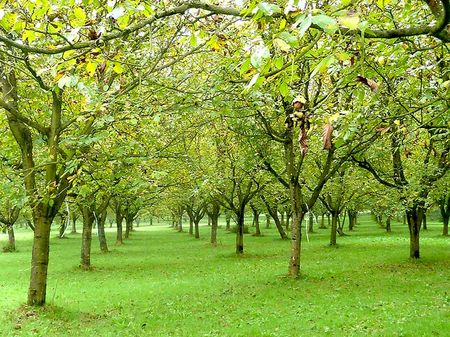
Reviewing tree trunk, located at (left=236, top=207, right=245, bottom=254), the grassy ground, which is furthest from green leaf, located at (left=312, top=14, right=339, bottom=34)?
tree trunk, located at (left=236, top=207, right=245, bottom=254)

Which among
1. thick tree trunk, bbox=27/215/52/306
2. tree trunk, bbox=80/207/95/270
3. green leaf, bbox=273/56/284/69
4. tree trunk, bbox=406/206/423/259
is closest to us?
green leaf, bbox=273/56/284/69

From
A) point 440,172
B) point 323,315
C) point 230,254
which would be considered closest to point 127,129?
point 323,315

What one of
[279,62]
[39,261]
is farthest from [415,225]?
[279,62]

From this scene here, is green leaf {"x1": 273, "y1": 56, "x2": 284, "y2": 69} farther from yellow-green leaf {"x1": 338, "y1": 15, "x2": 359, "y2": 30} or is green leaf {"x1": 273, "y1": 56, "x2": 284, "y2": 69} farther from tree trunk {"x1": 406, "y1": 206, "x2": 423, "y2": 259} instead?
tree trunk {"x1": 406, "y1": 206, "x2": 423, "y2": 259}

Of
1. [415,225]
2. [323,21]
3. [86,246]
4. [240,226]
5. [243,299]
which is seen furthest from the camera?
[240,226]

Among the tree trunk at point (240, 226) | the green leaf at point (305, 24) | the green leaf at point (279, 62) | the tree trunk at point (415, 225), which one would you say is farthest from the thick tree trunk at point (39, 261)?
the tree trunk at point (415, 225)

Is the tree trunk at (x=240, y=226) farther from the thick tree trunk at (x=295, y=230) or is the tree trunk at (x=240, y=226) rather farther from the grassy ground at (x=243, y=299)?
the thick tree trunk at (x=295, y=230)

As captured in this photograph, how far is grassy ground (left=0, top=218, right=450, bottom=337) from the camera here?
11.1 meters

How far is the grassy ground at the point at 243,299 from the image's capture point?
36.4ft

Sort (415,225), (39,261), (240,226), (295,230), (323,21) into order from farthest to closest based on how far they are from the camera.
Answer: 1. (240,226)
2. (415,225)
3. (295,230)
4. (39,261)
5. (323,21)

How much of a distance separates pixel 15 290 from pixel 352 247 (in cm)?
2271

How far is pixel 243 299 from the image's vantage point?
15.0 meters

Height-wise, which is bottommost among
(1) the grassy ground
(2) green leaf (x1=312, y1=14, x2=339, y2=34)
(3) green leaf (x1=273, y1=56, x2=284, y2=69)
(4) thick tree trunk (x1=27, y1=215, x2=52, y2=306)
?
(1) the grassy ground

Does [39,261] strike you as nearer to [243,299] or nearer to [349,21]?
[243,299]
